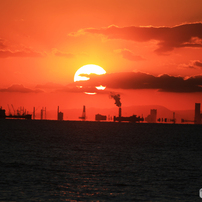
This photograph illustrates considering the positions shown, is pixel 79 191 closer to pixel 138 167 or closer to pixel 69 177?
pixel 69 177

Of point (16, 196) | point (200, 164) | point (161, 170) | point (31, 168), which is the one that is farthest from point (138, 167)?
point (16, 196)

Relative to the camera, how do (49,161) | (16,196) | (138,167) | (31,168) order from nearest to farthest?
(16,196), (31,168), (138,167), (49,161)

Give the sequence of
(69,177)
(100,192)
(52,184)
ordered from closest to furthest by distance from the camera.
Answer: (100,192)
(52,184)
(69,177)

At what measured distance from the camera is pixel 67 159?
59250 millimetres

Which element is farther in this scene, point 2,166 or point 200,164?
point 200,164

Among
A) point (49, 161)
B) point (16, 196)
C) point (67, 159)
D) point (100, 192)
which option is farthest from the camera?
point (67, 159)

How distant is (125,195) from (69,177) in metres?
11.0

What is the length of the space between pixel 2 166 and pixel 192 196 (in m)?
29.0

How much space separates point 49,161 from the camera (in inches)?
2191

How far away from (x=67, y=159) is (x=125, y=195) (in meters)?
27.8

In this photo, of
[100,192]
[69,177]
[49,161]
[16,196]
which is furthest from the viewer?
[49,161]

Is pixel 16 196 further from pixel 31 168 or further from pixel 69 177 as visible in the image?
pixel 31 168

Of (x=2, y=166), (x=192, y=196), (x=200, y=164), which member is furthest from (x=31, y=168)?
(x=200, y=164)

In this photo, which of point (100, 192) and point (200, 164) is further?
point (200, 164)
